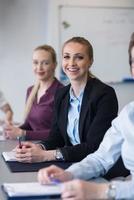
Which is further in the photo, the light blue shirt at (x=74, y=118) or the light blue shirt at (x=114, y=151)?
the light blue shirt at (x=74, y=118)

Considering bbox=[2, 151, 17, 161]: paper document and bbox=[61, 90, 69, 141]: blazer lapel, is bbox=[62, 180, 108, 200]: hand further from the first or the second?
bbox=[61, 90, 69, 141]: blazer lapel

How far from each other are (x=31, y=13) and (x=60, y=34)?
364 mm

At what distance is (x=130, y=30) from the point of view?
431 centimetres

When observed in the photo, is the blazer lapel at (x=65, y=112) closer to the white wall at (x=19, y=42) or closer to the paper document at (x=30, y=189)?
the paper document at (x=30, y=189)

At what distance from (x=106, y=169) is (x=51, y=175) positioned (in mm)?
278

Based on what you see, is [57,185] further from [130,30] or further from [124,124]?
[130,30]

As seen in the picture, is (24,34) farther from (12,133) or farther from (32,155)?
(32,155)

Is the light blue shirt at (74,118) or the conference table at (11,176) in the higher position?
the light blue shirt at (74,118)

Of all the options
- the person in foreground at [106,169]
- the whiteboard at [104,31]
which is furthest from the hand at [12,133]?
the whiteboard at [104,31]

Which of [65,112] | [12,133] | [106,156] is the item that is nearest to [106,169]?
[106,156]

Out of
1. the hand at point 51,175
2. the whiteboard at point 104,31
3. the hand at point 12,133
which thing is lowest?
the hand at point 12,133

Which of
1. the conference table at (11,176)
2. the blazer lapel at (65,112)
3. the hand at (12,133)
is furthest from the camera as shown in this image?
the hand at (12,133)

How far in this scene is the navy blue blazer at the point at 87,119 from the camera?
6.32 feet

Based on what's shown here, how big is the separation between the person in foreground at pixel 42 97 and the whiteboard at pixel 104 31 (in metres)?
1.23
